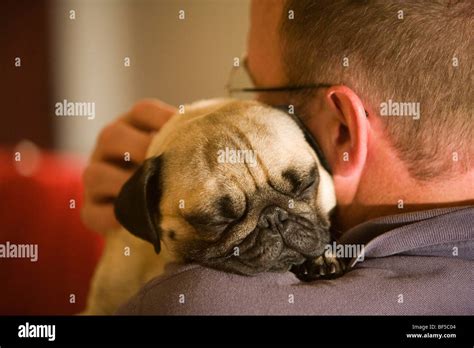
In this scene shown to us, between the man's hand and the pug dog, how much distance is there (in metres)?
0.12

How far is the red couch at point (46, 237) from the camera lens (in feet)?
3.27

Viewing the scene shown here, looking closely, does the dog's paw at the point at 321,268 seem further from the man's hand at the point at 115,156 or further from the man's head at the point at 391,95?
the man's hand at the point at 115,156

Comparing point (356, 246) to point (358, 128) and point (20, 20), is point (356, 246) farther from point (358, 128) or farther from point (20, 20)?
point (20, 20)

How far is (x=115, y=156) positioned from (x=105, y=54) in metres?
0.19

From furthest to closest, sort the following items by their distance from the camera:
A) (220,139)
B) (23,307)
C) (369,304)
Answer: (23,307) → (220,139) → (369,304)

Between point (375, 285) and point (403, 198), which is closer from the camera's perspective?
point (375, 285)

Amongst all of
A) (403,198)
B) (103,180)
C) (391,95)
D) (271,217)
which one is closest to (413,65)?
(391,95)

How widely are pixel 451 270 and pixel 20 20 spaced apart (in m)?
0.84

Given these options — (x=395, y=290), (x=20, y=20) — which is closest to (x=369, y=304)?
(x=395, y=290)

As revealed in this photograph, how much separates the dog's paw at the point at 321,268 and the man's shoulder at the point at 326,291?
0.05 m

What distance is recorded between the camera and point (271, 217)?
864 mm

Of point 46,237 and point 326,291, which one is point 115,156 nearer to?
point 46,237

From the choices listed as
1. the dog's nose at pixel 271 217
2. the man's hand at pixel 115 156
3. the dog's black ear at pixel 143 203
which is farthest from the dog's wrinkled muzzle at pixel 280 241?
the man's hand at pixel 115 156

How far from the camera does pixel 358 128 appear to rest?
2.81ft
